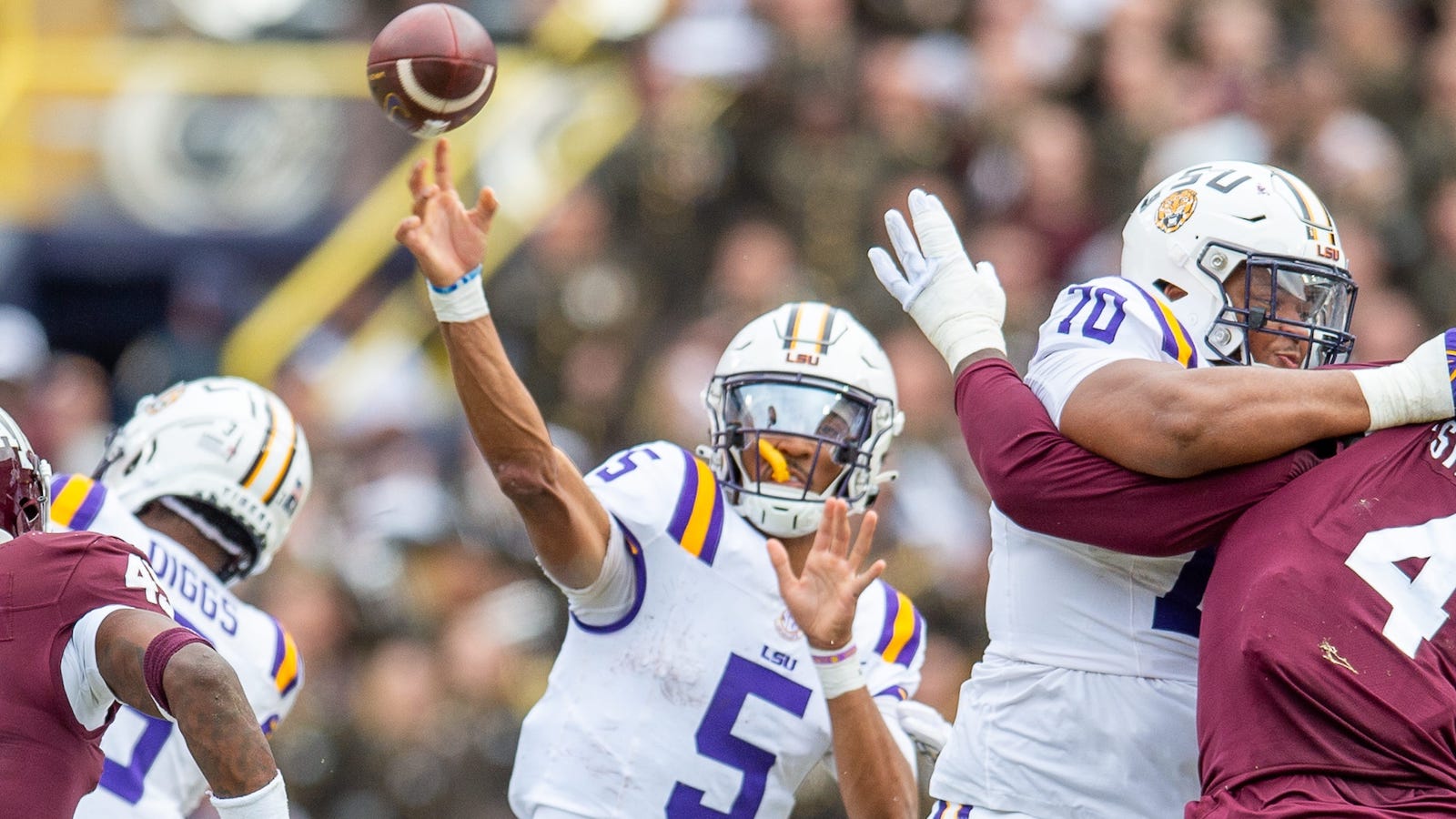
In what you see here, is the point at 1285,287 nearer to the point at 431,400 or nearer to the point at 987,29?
the point at 987,29

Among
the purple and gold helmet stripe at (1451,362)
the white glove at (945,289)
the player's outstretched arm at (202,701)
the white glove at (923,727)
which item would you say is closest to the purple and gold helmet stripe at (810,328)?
the white glove at (945,289)

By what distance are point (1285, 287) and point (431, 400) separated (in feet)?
25.1

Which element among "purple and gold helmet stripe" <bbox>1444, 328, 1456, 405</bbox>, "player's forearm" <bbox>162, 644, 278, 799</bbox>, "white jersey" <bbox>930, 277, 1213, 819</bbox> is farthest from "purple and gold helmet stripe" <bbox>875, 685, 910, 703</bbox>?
"player's forearm" <bbox>162, 644, 278, 799</bbox>

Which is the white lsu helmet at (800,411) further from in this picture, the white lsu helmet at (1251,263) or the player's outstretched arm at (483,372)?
the white lsu helmet at (1251,263)

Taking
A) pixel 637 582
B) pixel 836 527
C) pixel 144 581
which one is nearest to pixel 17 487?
pixel 144 581

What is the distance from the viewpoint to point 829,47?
10.2 metres

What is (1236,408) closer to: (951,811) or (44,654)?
(951,811)

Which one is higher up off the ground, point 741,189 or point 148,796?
point 741,189

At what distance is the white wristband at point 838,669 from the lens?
455 centimetres

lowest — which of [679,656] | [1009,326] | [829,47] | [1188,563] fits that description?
[679,656]

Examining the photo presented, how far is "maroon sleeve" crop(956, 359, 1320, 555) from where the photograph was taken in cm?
381

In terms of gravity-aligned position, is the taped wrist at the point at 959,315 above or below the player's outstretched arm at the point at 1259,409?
above

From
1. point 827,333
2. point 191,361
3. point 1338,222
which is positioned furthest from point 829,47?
point 827,333

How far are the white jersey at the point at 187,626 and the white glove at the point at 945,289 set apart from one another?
194 centimetres
